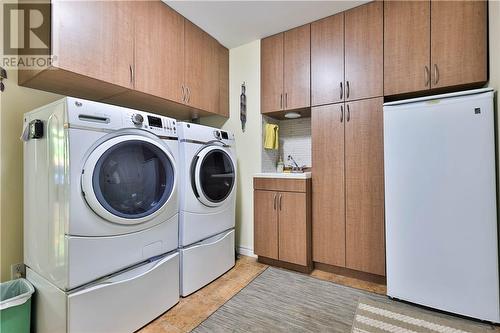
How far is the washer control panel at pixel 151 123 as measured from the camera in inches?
57.4

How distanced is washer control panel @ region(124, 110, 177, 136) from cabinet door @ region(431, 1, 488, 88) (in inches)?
78.8

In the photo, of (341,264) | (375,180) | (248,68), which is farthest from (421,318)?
(248,68)

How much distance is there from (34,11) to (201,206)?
1.69 meters

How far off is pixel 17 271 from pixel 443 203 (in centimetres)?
289

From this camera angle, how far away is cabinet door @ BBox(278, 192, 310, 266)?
7.35ft

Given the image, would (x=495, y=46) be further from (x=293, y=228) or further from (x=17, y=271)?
(x=17, y=271)

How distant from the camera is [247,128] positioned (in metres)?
2.69

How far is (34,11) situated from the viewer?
150 cm

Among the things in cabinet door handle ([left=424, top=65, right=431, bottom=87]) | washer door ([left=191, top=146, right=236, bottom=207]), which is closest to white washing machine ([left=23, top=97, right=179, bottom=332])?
washer door ([left=191, top=146, right=236, bottom=207])

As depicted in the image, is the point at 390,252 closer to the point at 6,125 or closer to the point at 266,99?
the point at 266,99

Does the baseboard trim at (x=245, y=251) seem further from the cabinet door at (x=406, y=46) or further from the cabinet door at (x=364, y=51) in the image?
the cabinet door at (x=406, y=46)

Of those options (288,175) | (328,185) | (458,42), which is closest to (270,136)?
(288,175)

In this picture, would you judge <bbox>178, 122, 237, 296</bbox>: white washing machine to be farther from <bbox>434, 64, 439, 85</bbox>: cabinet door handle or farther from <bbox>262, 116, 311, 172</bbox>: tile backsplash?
<bbox>434, 64, 439, 85</bbox>: cabinet door handle

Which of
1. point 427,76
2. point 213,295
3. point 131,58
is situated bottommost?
point 213,295
